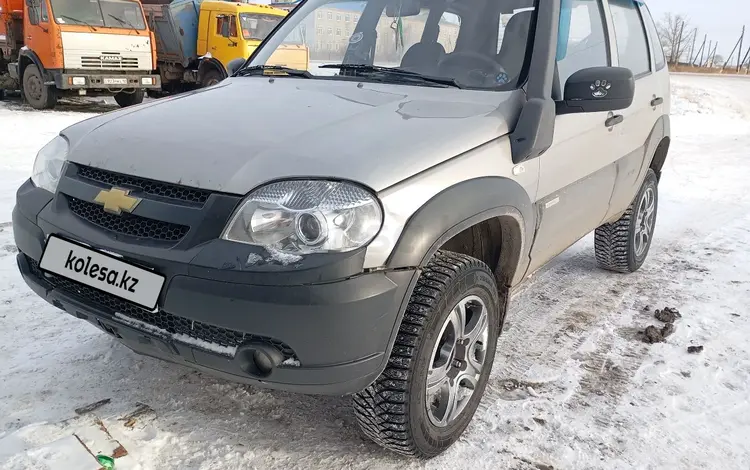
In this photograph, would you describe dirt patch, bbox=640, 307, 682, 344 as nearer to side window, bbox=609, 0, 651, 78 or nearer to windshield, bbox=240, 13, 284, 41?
side window, bbox=609, 0, 651, 78

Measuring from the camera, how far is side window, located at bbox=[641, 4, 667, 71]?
13.3ft

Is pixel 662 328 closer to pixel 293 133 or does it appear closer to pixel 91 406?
pixel 293 133

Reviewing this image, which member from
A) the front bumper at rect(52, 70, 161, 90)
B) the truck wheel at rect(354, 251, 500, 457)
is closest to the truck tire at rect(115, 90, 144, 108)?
the front bumper at rect(52, 70, 161, 90)

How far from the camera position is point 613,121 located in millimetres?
3236

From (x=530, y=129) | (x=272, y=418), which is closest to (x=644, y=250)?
(x=530, y=129)

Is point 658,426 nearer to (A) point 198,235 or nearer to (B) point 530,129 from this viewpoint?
(B) point 530,129

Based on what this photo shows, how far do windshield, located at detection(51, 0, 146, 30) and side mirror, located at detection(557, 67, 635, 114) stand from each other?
1188 centimetres

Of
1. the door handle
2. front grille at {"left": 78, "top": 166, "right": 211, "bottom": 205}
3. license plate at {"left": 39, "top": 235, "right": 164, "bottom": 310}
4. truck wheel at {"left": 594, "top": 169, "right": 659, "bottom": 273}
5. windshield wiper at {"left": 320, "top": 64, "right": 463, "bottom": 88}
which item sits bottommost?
truck wheel at {"left": 594, "top": 169, "right": 659, "bottom": 273}

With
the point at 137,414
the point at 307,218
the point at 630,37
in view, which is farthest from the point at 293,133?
the point at 630,37

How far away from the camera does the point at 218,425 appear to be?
2.35 meters

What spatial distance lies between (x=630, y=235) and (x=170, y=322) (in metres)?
3.23

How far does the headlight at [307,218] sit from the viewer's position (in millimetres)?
1782

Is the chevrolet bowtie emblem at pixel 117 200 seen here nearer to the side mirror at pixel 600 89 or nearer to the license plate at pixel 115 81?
the side mirror at pixel 600 89

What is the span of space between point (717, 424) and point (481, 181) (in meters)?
1.45
